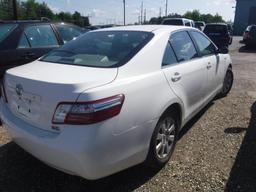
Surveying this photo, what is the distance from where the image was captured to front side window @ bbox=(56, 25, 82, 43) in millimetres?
6277

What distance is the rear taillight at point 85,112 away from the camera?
234 centimetres

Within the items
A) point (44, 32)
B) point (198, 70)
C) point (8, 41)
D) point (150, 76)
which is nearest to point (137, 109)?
point (150, 76)

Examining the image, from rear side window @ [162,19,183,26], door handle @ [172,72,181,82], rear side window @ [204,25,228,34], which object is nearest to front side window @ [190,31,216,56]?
door handle @ [172,72,181,82]

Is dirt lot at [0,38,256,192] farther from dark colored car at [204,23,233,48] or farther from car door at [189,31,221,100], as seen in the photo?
dark colored car at [204,23,233,48]

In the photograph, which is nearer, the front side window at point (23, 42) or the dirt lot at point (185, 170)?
the dirt lot at point (185, 170)

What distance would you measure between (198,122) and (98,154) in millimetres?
2752

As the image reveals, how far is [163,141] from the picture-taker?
329cm

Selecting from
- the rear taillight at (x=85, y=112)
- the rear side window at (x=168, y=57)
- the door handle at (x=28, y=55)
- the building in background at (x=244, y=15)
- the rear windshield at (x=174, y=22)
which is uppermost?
the rear side window at (x=168, y=57)

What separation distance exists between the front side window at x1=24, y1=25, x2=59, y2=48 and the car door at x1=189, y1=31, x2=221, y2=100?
2.91 metres

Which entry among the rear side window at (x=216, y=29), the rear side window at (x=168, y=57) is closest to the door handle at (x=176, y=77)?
the rear side window at (x=168, y=57)

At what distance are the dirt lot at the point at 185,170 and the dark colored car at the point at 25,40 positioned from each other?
1.41m

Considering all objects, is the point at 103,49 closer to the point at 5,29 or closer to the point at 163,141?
the point at 163,141

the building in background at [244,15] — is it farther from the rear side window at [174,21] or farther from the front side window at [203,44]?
the front side window at [203,44]

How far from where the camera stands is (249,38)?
1842cm
